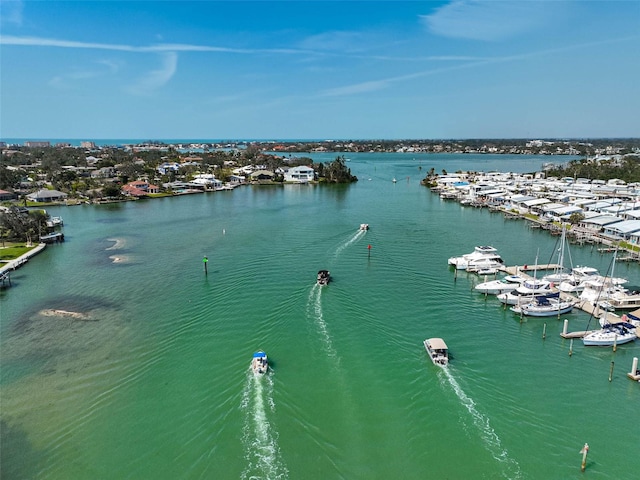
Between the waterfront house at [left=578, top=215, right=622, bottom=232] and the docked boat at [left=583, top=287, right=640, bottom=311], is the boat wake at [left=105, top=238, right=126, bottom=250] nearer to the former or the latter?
the docked boat at [left=583, top=287, right=640, bottom=311]

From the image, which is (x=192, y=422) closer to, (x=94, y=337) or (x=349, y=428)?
(x=349, y=428)

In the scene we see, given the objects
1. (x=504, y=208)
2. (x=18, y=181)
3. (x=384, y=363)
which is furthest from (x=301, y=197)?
(x=384, y=363)

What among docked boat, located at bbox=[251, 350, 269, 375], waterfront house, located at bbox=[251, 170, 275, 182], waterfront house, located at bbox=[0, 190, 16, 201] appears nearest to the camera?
docked boat, located at bbox=[251, 350, 269, 375]

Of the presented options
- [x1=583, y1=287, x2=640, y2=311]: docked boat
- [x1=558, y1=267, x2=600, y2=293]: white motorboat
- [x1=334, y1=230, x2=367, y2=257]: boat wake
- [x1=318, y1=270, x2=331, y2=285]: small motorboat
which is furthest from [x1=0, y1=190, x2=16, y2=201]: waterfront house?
[x1=583, y1=287, x2=640, y2=311]: docked boat

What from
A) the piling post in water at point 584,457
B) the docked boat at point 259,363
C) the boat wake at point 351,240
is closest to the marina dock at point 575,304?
the piling post in water at point 584,457

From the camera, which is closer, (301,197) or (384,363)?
(384,363)
